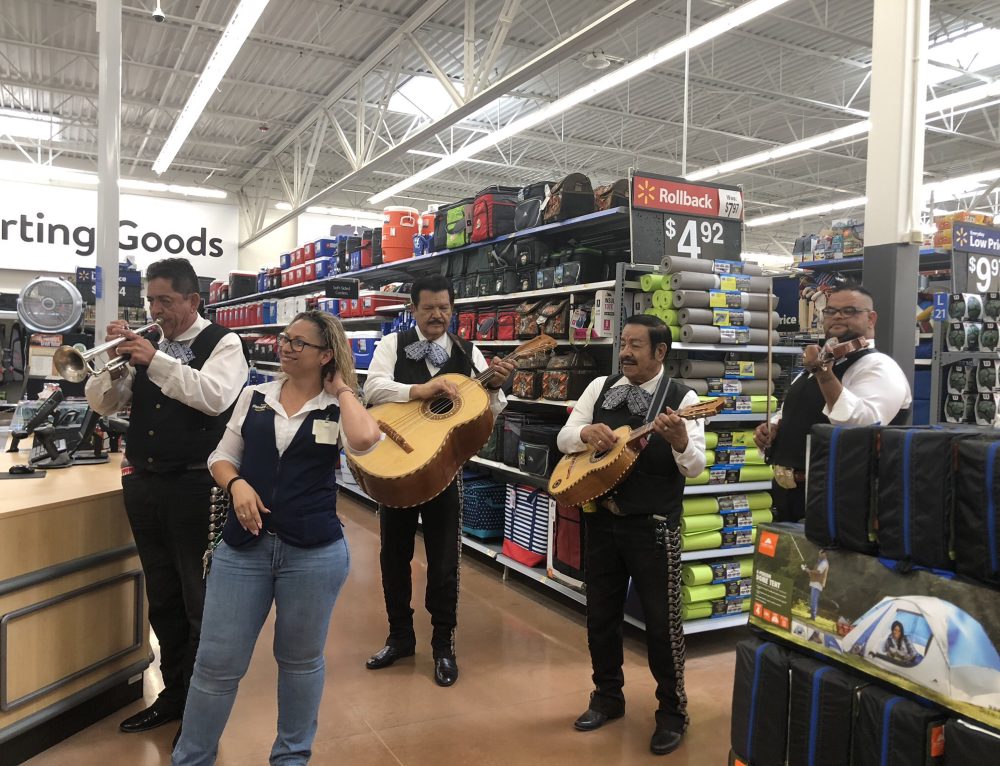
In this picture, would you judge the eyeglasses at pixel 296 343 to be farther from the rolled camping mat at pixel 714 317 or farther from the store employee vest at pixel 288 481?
the rolled camping mat at pixel 714 317

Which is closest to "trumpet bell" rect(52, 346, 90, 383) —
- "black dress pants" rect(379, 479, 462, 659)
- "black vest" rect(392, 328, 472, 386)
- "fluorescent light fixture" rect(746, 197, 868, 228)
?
"black vest" rect(392, 328, 472, 386)

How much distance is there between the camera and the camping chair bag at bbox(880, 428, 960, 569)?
1898 millimetres

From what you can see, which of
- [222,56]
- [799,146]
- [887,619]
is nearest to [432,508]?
[887,619]

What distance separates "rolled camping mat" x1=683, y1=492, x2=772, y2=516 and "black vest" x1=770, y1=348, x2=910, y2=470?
35.4 inches

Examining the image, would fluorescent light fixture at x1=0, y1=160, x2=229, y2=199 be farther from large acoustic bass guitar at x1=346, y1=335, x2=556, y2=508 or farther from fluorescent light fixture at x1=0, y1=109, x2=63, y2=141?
large acoustic bass guitar at x1=346, y1=335, x2=556, y2=508

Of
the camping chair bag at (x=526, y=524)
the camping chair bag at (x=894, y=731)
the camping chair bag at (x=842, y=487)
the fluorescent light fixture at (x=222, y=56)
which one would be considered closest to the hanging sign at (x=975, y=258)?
the camping chair bag at (x=526, y=524)

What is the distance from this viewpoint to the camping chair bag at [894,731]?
72.6 inches

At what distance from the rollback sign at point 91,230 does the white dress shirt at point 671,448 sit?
13.7 metres

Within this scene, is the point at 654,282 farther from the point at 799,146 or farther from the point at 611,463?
the point at 799,146

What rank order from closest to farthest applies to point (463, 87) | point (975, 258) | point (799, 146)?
point (975, 258) → point (463, 87) → point (799, 146)

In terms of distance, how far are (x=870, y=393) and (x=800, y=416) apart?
0.93ft

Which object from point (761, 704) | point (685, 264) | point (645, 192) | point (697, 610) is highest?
point (645, 192)

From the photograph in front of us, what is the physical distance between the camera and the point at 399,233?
7.39m

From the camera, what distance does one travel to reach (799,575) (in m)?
2.25
